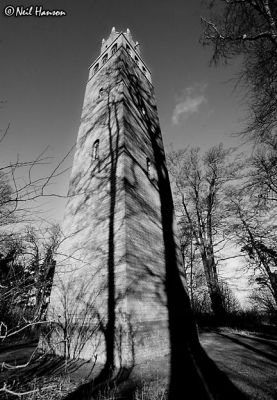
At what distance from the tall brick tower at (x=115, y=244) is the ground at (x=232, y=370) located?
2.47ft

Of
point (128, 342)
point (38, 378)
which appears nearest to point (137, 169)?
point (128, 342)

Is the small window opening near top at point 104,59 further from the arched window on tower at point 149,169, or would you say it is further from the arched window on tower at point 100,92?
the arched window on tower at point 149,169

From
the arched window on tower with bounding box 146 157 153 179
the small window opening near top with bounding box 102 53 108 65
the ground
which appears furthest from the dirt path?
the small window opening near top with bounding box 102 53 108 65

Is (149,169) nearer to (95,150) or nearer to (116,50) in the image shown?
(95,150)

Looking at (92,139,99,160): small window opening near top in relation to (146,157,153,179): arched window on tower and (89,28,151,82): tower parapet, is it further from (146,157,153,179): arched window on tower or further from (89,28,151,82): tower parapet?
(89,28,151,82): tower parapet

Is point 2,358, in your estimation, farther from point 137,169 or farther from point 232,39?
point 232,39

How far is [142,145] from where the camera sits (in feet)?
31.5

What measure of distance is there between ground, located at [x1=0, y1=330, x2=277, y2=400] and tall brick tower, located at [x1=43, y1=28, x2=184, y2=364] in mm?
752

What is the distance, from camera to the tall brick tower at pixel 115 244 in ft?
18.2

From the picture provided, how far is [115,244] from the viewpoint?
6297 mm

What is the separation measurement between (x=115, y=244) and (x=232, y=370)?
394cm

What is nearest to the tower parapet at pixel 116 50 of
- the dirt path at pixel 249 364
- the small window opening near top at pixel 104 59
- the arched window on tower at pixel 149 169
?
the small window opening near top at pixel 104 59

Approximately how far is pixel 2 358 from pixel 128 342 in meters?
3.61

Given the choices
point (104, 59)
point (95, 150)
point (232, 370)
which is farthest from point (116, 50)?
point (232, 370)
